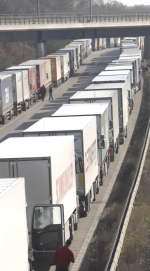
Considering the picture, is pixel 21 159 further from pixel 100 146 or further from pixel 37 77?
pixel 37 77

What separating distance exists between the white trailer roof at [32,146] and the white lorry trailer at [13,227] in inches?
174

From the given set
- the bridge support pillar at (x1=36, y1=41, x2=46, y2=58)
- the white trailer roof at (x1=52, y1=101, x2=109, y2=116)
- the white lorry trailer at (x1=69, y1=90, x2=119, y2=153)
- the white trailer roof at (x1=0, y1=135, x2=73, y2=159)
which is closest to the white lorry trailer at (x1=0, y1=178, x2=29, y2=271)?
the white trailer roof at (x1=0, y1=135, x2=73, y2=159)

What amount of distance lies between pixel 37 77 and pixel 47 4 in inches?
4709

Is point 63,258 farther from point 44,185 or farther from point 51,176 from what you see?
point 51,176

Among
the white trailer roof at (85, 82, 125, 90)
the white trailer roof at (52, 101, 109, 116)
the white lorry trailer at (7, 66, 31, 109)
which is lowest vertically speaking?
the white lorry trailer at (7, 66, 31, 109)

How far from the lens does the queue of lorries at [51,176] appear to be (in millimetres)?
13734

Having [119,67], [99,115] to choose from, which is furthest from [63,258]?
[119,67]

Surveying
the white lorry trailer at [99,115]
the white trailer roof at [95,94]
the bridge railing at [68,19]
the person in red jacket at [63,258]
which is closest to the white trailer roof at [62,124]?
the white lorry trailer at [99,115]

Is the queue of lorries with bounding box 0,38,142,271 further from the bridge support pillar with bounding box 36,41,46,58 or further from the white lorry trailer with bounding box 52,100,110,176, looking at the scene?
the bridge support pillar with bounding box 36,41,46,58

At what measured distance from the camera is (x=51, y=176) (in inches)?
707

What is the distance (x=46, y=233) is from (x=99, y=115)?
1167cm

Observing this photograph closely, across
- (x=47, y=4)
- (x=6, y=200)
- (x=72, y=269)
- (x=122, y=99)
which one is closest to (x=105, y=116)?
(x=122, y=99)

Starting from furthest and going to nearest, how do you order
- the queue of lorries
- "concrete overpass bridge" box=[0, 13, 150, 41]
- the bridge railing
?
the bridge railing, "concrete overpass bridge" box=[0, 13, 150, 41], the queue of lorries

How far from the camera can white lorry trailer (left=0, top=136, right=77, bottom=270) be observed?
56.6ft
